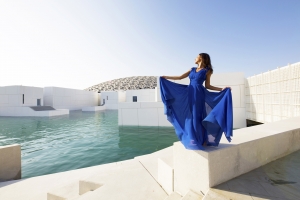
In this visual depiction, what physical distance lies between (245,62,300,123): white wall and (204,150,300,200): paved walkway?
6.30 meters

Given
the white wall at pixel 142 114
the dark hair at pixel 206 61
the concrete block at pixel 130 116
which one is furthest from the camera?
the concrete block at pixel 130 116

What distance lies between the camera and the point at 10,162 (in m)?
3.97

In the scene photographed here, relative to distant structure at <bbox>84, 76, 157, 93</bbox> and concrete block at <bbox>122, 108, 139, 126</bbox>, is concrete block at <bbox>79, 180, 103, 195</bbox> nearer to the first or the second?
concrete block at <bbox>122, 108, 139, 126</bbox>

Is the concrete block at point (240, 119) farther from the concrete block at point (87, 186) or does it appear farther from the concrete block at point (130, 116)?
the concrete block at point (87, 186)

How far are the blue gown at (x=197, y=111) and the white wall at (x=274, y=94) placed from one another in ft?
23.7

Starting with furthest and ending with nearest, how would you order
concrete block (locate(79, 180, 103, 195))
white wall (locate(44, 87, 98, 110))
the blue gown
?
white wall (locate(44, 87, 98, 110))
concrete block (locate(79, 180, 103, 195))
the blue gown

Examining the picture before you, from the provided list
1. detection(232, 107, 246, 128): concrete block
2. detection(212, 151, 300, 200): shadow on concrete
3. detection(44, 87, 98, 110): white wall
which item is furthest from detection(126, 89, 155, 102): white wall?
detection(212, 151, 300, 200): shadow on concrete

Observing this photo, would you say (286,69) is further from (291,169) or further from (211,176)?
(211,176)

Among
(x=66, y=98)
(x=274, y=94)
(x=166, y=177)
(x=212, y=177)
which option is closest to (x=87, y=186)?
(x=166, y=177)

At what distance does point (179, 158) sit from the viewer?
2.02 meters

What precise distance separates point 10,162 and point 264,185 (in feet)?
19.6

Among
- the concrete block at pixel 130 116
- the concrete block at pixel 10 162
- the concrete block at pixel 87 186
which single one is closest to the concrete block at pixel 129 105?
the concrete block at pixel 130 116

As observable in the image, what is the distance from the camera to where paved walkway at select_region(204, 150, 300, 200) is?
5.05 ft

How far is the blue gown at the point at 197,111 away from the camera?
183cm
